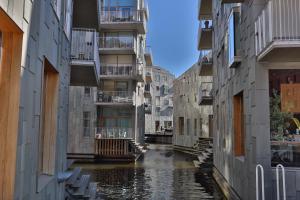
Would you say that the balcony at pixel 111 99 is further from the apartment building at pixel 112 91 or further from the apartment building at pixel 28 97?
the apartment building at pixel 28 97

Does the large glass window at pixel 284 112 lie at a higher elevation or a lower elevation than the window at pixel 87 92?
lower

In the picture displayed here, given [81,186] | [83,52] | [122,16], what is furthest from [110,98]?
[81,186]

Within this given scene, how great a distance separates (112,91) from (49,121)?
66.2 feet

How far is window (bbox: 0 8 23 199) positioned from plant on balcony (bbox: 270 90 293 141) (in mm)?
6024

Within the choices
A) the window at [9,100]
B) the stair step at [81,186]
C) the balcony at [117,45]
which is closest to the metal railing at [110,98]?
the balcony at [117,45]

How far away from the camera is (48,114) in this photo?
718 centimetres

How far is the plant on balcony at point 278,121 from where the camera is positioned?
26.3 feet

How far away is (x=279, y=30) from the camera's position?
7.16 meters

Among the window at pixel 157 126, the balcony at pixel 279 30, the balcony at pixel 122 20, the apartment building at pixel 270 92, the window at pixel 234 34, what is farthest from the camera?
the window at pixel 157 126

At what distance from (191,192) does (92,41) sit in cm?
671

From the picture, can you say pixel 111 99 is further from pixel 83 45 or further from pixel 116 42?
pixel 83 45

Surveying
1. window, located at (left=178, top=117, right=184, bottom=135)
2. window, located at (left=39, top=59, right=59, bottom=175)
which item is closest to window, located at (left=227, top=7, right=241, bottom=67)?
window, located at (left=39, top=59, right=59, bottom=175)

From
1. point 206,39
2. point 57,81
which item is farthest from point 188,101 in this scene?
point 57,81

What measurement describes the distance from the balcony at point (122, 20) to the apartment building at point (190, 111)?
657 cm
